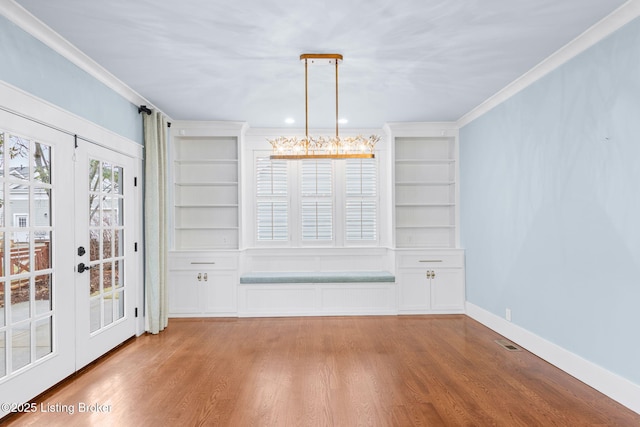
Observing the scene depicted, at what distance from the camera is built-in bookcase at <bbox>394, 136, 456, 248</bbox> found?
6.20m

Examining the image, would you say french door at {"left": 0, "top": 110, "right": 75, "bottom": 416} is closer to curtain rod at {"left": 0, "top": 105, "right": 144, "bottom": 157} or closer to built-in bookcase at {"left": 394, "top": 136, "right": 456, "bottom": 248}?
curtain rod at {"left": 0, "top": 105, "right": 144, "bottom": 157}

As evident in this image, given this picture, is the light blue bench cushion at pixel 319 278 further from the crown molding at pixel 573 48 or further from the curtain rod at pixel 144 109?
the crown molding at pixel 573 48

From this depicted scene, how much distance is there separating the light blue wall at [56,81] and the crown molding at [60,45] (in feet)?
0.12

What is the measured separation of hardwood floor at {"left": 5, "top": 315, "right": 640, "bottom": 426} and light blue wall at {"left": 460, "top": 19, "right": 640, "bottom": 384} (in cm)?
45

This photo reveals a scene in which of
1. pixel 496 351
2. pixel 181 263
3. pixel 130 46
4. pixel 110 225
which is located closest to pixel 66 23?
pixel 130 46

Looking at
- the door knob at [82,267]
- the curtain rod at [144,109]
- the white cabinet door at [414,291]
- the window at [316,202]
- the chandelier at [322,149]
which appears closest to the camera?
the door knob at [82,267]

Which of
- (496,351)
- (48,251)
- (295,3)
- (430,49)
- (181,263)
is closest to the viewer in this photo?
(295,3)

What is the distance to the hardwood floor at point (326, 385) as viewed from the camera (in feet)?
8.97

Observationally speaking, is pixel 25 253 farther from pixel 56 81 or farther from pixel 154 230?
pixel 154 230

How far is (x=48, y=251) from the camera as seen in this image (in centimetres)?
320

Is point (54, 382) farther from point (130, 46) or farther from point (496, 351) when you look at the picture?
point (496, 351)

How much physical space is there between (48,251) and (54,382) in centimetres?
104

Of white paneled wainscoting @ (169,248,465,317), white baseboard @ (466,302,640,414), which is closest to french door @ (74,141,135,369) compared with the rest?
white paneled wainscoting @ (169,248,465,317)

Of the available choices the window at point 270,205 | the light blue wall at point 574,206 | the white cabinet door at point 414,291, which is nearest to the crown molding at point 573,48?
the light blue wall at point 574,206
